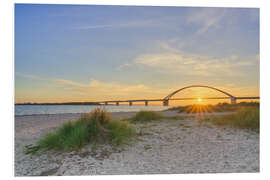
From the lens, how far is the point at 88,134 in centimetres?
320

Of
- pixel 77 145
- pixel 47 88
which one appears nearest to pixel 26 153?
pixel 77 145

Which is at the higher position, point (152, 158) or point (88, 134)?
point (88, 134)

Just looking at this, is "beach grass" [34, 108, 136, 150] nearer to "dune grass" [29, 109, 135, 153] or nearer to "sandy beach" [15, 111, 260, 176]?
"dune grass" [29, 109, 135, 153]

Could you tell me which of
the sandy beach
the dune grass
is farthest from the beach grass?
the sandy beach

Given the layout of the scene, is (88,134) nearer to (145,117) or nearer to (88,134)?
(88,134)

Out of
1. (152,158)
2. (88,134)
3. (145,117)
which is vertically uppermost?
(88,134)

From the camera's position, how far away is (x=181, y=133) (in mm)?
4184

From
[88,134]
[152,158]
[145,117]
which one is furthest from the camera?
[145,117]

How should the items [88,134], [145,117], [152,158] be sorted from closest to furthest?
1. [152,158]
2. [88,134]
3. [145,117]

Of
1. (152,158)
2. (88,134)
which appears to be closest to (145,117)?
(88,134)

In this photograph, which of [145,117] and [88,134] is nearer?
[88,134]

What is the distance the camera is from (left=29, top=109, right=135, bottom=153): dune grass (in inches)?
120

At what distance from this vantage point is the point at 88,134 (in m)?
3.20
